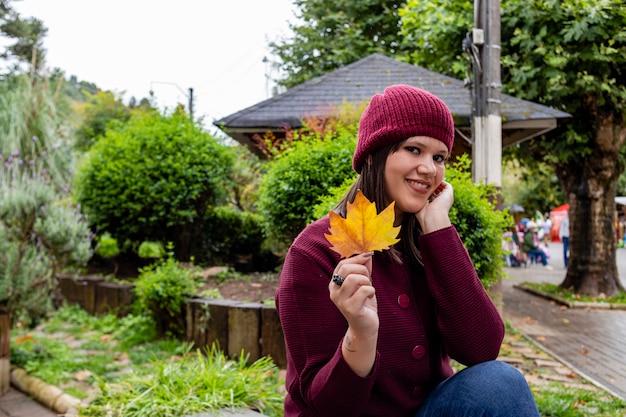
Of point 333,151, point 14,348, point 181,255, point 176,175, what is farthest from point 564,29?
point 14,348

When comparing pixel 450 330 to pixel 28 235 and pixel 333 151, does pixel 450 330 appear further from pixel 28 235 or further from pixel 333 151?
pixel 28 235

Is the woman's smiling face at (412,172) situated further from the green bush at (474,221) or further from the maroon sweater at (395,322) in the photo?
the green bush at (474,221)

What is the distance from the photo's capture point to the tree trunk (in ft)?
29.9

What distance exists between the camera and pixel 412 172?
5.30ft

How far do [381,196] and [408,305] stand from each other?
0.34 metres

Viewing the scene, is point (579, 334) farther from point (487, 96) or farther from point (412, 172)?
point (412, 172)

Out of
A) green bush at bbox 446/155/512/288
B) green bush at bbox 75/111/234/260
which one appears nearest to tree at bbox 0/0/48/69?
green bush at bbox 75/111/234/260

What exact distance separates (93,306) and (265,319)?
11.3 feet

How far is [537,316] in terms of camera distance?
779cm

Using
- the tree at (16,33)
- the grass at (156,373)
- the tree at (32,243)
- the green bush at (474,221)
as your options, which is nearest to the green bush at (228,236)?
the grass at (156,373)

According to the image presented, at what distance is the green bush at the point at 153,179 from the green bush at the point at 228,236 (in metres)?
0.46

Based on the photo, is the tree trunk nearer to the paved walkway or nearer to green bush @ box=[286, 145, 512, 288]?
the paved walkway

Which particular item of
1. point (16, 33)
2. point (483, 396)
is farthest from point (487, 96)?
point (16, 33)

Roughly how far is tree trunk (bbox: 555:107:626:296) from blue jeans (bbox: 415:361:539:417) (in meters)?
8.61
